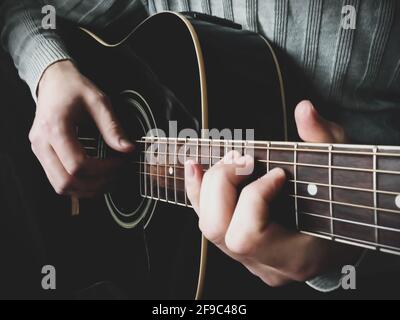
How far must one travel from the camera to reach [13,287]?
3.13 ft

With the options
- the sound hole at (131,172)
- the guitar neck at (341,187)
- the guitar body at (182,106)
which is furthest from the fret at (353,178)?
the sound hole at (131,172)

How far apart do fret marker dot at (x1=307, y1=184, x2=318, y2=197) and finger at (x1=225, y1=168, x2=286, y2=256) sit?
0.10 ft

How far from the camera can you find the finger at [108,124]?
72 centimetres

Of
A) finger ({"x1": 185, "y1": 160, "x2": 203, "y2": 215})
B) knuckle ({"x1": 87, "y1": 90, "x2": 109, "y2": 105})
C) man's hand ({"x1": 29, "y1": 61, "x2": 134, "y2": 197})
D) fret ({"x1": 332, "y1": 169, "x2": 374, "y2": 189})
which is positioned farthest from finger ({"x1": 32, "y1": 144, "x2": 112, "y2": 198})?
fret ({"x1": 332, "y1": 169, "x2": 374, "y2": 189})

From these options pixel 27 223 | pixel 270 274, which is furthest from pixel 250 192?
pixel 27 223

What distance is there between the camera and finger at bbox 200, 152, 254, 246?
503 millimetres

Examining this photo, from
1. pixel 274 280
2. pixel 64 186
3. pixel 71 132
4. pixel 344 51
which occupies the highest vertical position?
pixel 344 51

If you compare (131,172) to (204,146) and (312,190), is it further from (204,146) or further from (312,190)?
(312,190)

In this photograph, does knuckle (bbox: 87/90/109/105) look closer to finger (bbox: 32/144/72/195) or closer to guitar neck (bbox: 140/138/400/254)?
finger (bbox: 32/144/72/195)

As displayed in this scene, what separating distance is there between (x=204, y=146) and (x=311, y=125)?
152 mm

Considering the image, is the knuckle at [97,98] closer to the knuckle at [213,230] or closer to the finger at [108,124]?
the finger at [108,124]

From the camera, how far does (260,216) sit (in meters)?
0.47

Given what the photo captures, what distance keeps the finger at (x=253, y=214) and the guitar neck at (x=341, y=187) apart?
2 cm
